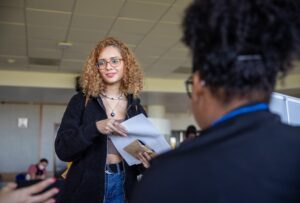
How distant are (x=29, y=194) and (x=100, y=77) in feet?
2.78

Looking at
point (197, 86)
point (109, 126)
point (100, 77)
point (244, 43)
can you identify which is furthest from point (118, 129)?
point (244, 43)

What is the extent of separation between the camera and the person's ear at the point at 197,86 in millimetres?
755

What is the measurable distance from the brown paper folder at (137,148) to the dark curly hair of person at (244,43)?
2.43 feet

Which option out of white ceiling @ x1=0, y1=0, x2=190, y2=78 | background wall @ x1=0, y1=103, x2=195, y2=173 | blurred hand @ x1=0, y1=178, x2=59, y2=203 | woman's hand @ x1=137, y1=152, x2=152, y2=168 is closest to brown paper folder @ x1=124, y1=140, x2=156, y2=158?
woman's hand @ x1=137, y1=152, x2=152, y2=168

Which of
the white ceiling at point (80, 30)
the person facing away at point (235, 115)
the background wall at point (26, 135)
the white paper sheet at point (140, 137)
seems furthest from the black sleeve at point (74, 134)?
the background wall at point (26, 135)

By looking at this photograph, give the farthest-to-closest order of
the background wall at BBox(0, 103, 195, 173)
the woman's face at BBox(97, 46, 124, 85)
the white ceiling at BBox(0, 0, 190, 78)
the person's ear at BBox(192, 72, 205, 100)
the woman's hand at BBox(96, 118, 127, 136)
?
the background wall at BBox(0, 103, 195, 173)
the white ceiling at BBox(0, 0, 190, 78)
the woman's face at BBox(97, 46, 124, 85)
the woman's hand at BBox(96, 118, 127, 136)
the person's ear at BBox(192, 72, 205, 100)

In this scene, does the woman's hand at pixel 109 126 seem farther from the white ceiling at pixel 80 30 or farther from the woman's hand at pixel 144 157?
the white ceiling at pixel 80 30

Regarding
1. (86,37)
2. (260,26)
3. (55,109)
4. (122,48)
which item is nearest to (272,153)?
(260,26)

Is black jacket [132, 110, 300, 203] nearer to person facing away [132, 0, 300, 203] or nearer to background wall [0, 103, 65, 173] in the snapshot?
person facing away [132, 0, 300, 203]

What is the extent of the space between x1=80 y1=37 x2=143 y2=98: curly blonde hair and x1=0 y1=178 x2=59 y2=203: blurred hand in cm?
73

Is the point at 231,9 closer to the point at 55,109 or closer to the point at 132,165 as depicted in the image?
the point at 132,165

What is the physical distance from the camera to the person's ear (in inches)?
29.7

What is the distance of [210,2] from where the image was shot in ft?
2.39

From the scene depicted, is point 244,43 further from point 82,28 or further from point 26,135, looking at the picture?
point 26,135
